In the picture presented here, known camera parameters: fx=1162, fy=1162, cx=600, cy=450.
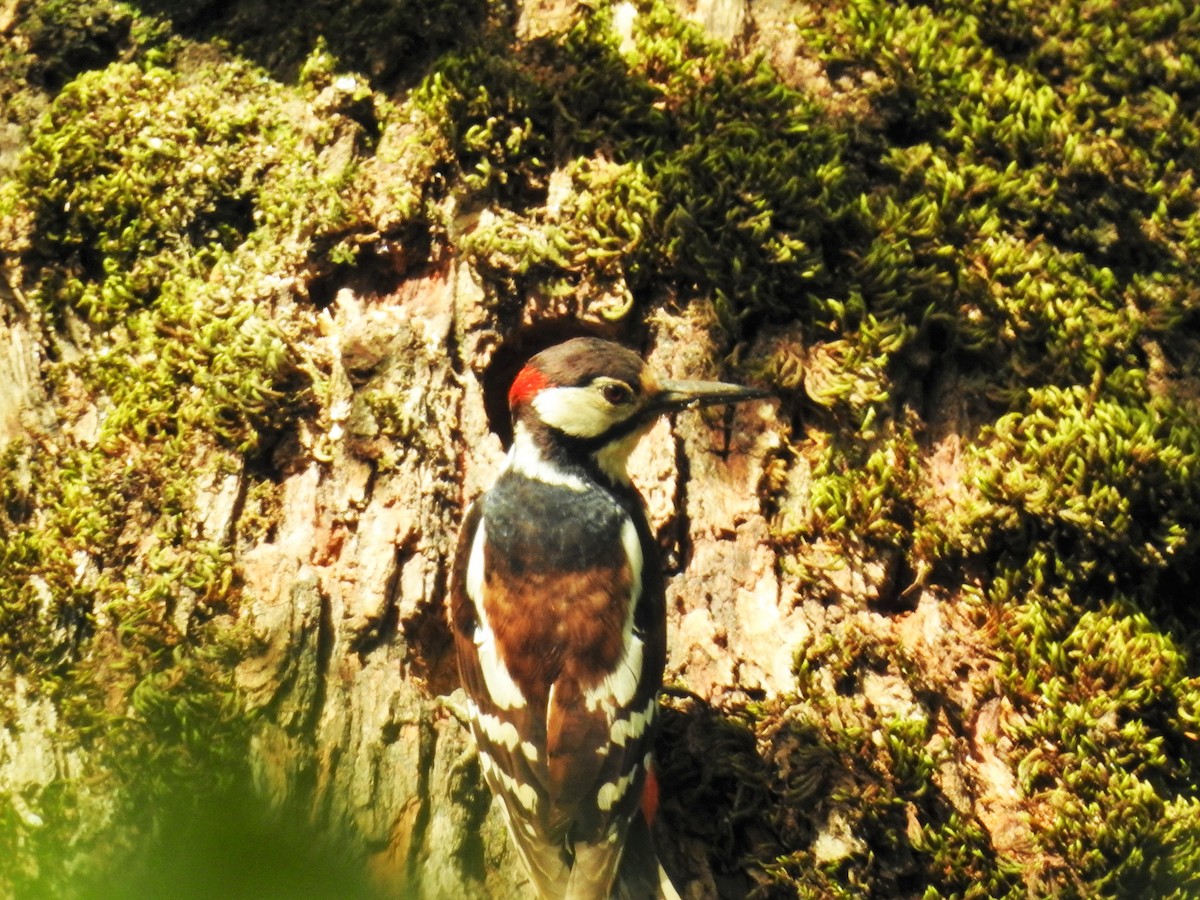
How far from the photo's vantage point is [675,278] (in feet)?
10.9

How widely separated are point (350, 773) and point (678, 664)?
87 centimetres

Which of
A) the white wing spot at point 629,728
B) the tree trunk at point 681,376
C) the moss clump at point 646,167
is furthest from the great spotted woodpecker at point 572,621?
the moss clump at point 646,167

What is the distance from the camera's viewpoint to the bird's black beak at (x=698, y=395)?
9.87ft

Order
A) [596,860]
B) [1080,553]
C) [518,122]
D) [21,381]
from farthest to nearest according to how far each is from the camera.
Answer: [518,122] < [21,381] < [1080,553] < [596,860]

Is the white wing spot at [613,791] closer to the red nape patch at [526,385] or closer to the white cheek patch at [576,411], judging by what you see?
the white cheek patch at [576,411]

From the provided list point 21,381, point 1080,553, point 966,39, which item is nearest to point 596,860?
point 1080,553

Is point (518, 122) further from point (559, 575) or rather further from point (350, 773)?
point (350, 773)

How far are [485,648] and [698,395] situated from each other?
2.81 ft

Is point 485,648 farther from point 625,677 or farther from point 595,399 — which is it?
point 595,399

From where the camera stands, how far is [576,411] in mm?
3256

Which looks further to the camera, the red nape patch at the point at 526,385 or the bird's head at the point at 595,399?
the red nape patch at the point at 526,385

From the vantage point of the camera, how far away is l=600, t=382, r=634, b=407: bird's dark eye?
3119 mm

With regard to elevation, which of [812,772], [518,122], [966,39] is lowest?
[812,772]

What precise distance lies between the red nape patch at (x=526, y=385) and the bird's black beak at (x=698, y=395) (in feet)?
1.09
